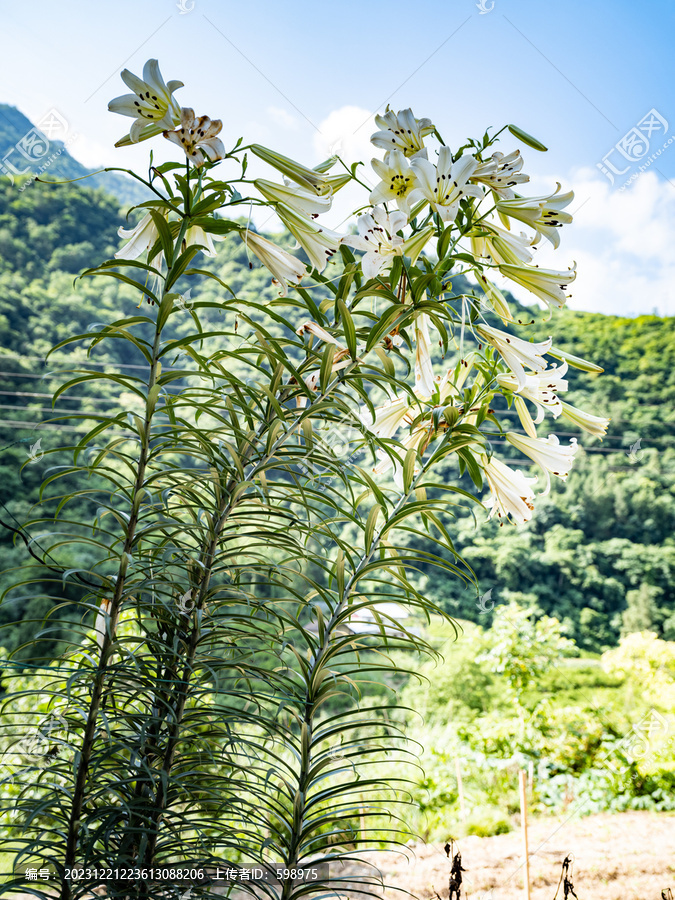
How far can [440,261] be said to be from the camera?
62 centimetres

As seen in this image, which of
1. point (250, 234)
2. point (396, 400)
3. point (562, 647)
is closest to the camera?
point (250, 234)

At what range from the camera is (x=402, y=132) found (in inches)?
23.9

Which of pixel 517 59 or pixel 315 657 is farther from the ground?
pixel 517 59

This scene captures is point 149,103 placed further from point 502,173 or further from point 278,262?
point 502,173

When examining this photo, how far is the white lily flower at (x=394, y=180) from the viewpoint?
586 millimetres

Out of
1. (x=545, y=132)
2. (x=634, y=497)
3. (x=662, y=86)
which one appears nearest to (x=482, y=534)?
(x=634, y=497)

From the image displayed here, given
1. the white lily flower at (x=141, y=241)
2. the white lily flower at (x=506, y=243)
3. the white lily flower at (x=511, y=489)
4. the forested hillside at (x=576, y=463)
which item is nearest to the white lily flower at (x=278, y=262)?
the white lily flower at (x=141, y=241)

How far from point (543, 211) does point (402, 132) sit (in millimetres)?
176

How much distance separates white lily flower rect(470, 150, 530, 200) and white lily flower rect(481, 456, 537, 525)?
12.5 inches

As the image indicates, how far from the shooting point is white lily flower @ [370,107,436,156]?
601 millimetres

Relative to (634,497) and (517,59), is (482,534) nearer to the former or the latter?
(634,497)

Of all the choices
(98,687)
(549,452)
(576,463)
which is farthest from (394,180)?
(576,463)

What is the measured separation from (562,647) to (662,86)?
28.7 ft

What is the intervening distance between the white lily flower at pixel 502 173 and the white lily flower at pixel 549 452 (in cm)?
29
